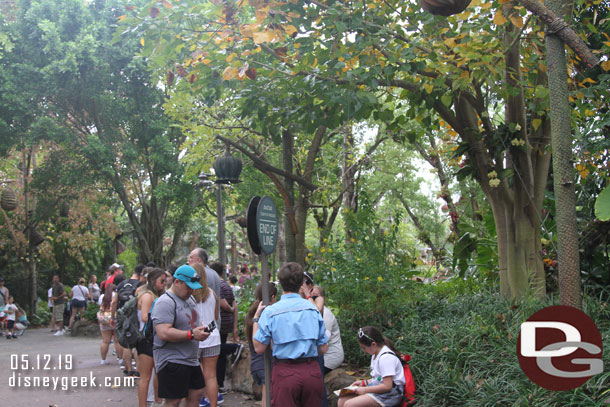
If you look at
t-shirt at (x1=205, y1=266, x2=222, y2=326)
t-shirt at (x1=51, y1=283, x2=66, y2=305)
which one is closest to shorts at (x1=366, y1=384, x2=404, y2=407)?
t-shirt at (x1=205, y1=266, x2=222, y2=326)

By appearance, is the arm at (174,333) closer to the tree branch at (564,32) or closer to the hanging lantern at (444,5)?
the hanging lantern at (444,5)

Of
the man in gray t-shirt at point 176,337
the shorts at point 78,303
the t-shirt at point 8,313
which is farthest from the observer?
the shorts at point 78,303

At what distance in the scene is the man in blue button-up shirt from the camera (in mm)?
4875

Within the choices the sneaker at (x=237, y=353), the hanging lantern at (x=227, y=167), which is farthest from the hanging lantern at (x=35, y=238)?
the sneaker at (x=237, y=353)

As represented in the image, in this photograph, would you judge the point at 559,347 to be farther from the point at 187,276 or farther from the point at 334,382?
the point at 334,382

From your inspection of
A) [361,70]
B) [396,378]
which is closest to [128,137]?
[361,70]

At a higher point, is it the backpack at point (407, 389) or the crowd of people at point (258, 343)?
the crowd of people at point (258, 343)

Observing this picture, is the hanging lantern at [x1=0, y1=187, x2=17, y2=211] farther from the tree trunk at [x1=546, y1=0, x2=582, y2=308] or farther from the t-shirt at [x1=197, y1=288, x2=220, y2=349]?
the tree trunk at [x1=546, y1=0, x2=582, y2=308]

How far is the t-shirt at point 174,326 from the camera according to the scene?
233 inches

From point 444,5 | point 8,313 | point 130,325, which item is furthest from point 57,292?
point 444,5

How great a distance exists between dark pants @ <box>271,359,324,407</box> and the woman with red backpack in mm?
961

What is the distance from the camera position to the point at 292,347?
4906 millimetres

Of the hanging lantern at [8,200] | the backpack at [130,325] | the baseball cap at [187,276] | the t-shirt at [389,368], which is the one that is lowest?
the t-shirt at [389,368]

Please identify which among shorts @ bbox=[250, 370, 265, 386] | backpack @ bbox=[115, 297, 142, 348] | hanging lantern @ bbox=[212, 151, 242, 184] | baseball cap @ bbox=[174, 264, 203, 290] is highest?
hanging lantern @ bbox=[212, 151, 242, 184]
